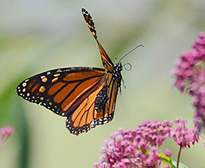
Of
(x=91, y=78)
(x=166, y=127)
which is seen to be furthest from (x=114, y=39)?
(x=166, y=127)

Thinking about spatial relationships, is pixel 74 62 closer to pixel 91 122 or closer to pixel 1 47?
pixel 1 47

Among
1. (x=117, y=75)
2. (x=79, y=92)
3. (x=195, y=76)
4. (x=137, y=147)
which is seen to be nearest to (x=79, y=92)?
(x=79, y=92)

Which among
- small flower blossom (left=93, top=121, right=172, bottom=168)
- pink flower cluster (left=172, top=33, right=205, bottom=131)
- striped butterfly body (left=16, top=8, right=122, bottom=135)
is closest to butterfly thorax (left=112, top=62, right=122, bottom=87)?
striped butterfly body (left=16, top=8, right=122, bottom=135)

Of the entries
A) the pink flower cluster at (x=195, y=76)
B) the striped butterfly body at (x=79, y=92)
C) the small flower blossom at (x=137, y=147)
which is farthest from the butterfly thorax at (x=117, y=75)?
the pink flower cluster at (x=195, y=76)

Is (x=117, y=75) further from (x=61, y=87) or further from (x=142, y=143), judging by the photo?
(x=142, y=143)

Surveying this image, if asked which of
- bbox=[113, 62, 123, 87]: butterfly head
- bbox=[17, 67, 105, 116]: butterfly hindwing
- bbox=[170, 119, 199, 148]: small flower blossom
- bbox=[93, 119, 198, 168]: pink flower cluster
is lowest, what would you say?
bbox=[170, 119, 199, 148]: small flower blossom

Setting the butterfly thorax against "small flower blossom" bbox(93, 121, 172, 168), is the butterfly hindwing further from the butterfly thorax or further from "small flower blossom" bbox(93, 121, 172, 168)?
"small flower blossom" bbox(93, 121, 172, 168)

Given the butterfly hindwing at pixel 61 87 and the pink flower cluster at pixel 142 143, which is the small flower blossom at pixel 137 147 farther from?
the butterfly hindwing at pixel 61 87
